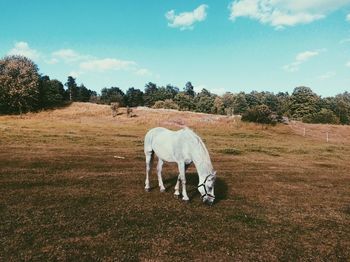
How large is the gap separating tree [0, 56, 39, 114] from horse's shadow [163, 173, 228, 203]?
81.2m

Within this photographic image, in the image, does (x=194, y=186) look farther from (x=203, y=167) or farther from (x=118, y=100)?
(x=118, y=100)

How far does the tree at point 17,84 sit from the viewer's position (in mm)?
90875

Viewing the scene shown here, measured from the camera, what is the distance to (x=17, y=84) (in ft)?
302

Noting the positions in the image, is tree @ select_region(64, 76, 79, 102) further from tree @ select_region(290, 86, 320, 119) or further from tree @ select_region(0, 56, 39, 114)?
tree @ select_region(290, 86, 320, 119)

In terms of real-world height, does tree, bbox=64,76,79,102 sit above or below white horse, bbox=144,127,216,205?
above

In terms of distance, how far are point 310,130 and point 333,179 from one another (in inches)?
1975

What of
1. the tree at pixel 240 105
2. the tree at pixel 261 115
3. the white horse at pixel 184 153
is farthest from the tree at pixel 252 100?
the white horse at pixel 184 153

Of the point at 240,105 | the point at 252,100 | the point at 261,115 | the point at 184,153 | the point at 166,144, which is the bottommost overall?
the point at 184,153

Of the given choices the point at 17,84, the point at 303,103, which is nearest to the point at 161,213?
the point at 17,84

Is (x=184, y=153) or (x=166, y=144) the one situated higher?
(x=166, y=144)

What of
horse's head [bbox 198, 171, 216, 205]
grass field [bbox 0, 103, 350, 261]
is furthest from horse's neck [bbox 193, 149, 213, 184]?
grass field [bbox 0, 103, 350, 261]

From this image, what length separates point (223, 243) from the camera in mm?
11602

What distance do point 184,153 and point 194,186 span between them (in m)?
4.16

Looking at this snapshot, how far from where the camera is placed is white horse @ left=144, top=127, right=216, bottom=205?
48.0 ft
